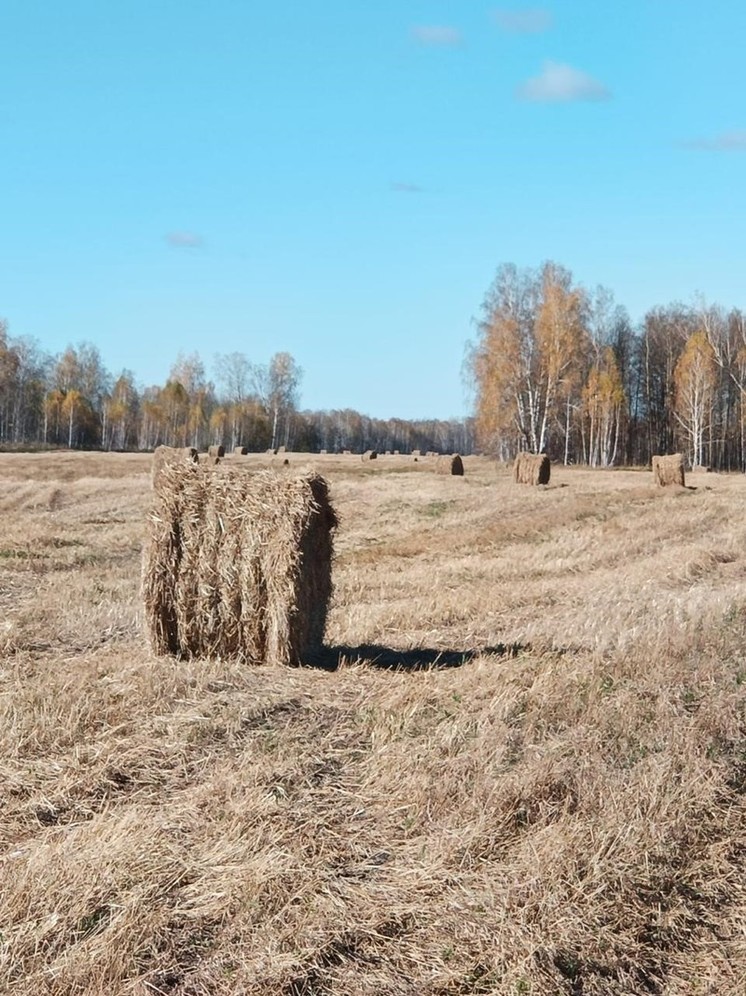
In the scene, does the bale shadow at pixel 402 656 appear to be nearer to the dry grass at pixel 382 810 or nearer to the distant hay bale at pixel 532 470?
the dry grass at pixel 382 810

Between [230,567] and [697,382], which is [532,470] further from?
[697,382]

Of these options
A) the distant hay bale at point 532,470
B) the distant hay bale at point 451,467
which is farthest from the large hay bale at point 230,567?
the distant hay bale at point 451,467

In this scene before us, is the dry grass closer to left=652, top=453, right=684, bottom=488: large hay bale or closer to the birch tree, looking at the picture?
left=652, top=453, right=684, bottom=488: large hay bale

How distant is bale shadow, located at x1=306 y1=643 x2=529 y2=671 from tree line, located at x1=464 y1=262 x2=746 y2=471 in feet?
153

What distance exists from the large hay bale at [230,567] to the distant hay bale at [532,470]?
23.8m

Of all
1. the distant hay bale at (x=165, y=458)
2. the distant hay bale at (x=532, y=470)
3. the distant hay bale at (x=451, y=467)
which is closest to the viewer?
the distant hay bale at (x=165, y=458)

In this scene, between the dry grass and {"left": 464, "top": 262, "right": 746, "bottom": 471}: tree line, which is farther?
{"left": 464, "top": 262, "right": 746, "bottom": 471}: tree line

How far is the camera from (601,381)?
66562mm

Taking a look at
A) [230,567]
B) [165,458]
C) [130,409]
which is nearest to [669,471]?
[165,458]

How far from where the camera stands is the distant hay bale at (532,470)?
31.7 meters

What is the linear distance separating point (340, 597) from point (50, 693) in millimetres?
5754

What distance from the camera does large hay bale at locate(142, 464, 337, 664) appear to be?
27.1 feet

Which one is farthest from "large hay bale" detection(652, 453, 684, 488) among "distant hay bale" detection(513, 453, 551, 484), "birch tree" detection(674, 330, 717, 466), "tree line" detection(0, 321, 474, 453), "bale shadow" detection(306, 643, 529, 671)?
"tree line" detection(0, 321, 474, 453)

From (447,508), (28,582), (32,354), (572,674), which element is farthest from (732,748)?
Answer: (32,354)
